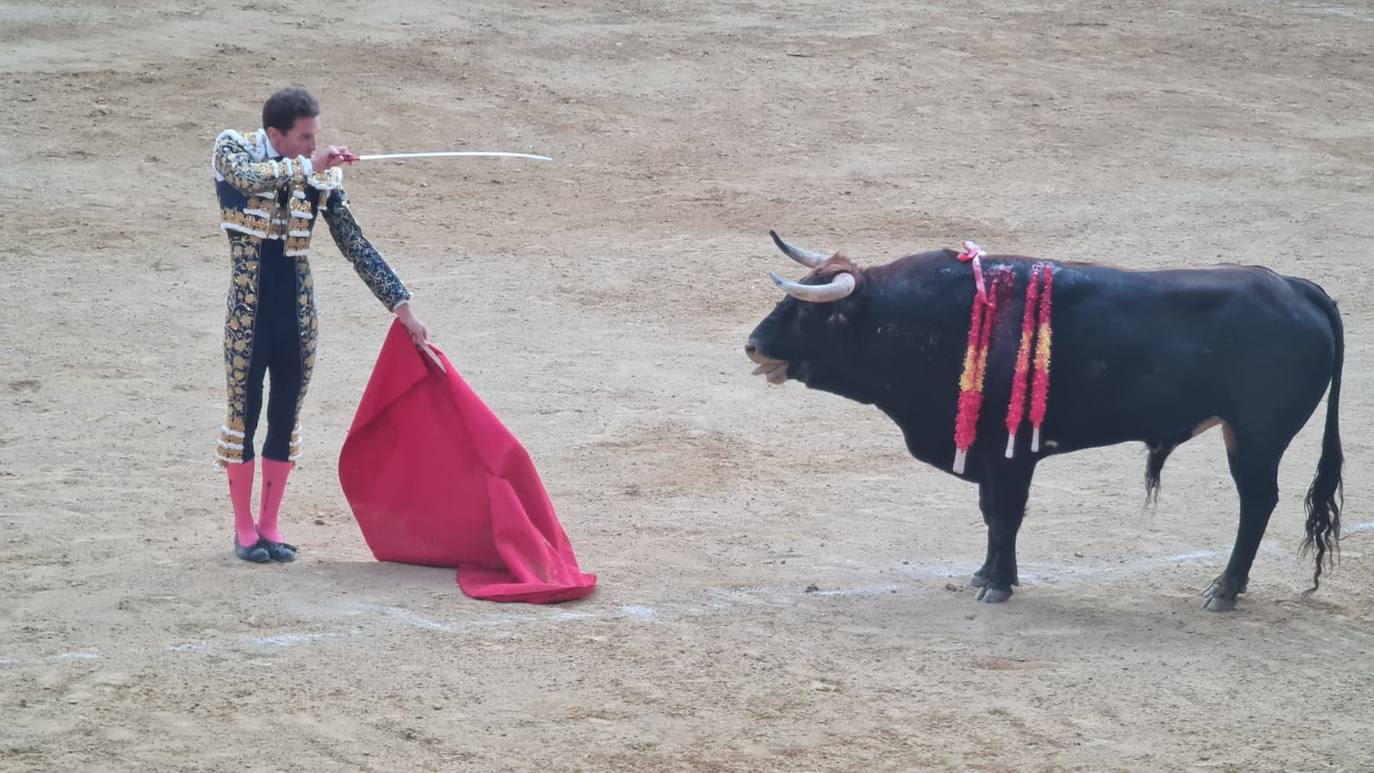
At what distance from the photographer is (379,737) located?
5480 mm

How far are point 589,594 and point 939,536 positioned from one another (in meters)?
1.84

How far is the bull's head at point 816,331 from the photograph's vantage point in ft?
23.0

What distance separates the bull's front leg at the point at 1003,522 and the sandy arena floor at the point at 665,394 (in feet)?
0.52

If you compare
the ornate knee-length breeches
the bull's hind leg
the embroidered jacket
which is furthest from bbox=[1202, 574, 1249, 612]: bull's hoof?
the ornate knee-length breeches

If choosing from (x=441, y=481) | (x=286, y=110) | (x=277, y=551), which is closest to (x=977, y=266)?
(x=441, y=481)

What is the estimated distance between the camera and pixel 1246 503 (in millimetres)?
6836

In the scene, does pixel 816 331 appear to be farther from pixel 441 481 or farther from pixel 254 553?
pixel 254 553

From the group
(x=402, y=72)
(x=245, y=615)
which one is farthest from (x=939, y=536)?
(x=402, y=72)

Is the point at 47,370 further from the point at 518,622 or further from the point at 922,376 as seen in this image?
the point at 922,376

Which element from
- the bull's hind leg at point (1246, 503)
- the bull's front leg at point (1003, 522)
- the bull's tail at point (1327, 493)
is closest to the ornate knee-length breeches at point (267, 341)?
the bull's front leg at point (1003, 522)

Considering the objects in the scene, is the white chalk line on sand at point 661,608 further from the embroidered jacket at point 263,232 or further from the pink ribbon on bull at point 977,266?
the pink ribbon on bull at point 977,266

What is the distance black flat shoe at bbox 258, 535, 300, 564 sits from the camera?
279 inches

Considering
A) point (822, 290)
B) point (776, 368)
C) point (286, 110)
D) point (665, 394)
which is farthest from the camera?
point (665, 394)

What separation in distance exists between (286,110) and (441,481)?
1.59 m
